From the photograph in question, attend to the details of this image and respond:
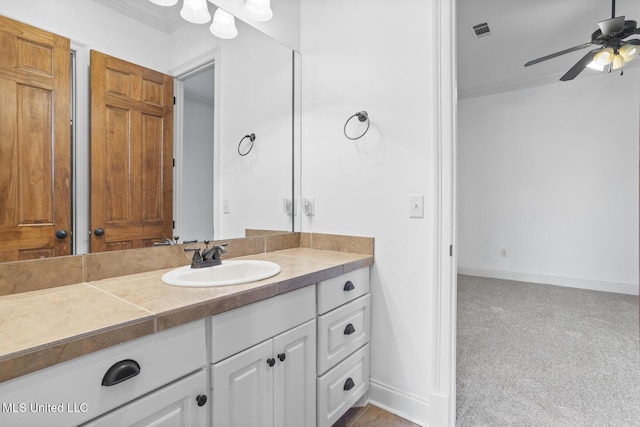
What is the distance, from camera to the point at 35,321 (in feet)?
2.70

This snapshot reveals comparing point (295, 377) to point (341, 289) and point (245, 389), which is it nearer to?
point (245, 389)

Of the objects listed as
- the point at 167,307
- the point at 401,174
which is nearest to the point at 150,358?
the point at 167,307

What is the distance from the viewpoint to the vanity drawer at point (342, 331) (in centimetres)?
146

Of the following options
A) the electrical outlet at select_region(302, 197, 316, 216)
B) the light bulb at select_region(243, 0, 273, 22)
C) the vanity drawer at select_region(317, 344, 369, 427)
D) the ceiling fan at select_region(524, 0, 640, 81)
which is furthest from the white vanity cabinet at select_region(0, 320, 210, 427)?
the ceiling fan at select_region(524, 0, 640, 81)

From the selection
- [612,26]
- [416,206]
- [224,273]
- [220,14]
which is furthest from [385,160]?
[612,26]

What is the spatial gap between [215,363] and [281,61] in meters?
1.78

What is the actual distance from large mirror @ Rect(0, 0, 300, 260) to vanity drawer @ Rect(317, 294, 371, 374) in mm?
701

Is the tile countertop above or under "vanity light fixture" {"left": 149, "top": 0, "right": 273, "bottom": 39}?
under

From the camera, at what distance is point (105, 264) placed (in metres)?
1.26

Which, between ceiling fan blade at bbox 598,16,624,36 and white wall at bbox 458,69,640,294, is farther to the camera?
white wall at bbox 458,69,640,294

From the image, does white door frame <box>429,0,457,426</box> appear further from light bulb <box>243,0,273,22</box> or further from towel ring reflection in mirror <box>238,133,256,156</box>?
towel ring reflection in mirror <box>238,133,256,156</box>

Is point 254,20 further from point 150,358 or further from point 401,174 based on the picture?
point 150,358

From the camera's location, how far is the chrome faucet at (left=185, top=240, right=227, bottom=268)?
1.47 metres

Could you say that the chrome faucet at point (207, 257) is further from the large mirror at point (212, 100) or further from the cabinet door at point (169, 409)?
the cabinet door at point (169, 409)
